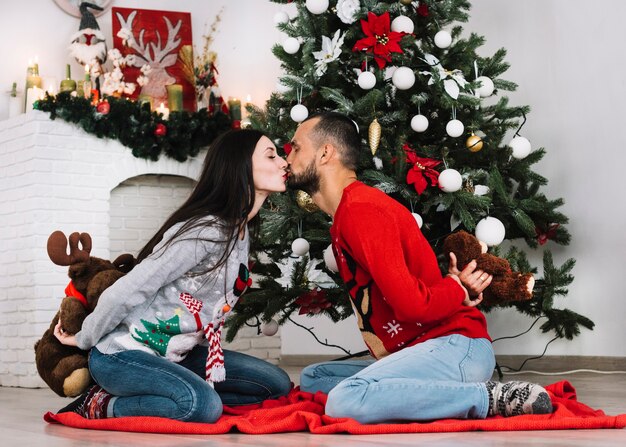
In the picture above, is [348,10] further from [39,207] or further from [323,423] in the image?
[39,207]

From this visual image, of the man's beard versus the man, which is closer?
the man

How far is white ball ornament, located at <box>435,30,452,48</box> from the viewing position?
295cm

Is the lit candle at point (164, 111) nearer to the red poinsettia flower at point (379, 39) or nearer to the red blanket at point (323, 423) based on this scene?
the red poinsettia flower at point (379, 39)

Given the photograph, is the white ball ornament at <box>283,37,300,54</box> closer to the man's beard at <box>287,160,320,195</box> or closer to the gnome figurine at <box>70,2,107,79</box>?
the man's beard at <box>287,160,320,195</box>

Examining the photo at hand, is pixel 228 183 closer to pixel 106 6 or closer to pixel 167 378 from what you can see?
pixel 167 378

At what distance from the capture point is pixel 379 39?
9.43ft

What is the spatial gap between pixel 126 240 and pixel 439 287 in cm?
293

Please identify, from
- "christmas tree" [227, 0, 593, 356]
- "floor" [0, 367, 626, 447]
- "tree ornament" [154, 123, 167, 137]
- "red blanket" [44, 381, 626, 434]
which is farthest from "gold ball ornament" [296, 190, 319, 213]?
"tree ornament" [154, 123, 167, 137]

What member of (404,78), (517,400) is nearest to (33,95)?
(404,78)

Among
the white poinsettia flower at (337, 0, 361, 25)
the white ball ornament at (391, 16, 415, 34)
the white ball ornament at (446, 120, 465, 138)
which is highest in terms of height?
the white poinsettia flower at (337, 0, 361, 25)

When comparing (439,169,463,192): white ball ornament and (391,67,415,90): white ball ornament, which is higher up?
(391,67,415,90): white ball ornament

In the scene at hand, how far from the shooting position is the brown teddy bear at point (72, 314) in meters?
2.13

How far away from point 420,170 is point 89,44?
2.56 meters

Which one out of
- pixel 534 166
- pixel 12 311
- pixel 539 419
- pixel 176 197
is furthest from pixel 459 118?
pixel 12 311
